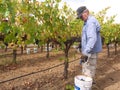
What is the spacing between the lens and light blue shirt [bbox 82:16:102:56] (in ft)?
16.8

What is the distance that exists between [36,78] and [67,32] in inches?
65.0

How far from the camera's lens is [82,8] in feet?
17.2

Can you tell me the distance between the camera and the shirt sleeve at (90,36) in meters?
5.12

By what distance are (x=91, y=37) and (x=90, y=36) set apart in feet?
0.10

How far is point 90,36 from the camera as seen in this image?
5.14 m

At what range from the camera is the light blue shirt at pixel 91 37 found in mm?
5129

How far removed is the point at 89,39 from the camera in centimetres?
516

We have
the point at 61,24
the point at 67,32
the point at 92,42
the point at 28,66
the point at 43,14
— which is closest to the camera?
the point at 92,42

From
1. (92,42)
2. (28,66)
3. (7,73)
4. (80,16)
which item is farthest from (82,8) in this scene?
(28,66)

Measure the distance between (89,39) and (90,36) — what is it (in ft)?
0.22

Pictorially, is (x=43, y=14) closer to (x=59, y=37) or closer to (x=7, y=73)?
(x=59, y=37)

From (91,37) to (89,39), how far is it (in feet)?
0.21

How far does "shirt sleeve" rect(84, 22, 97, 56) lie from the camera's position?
202 inches

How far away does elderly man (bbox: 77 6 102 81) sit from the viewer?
515 cm
